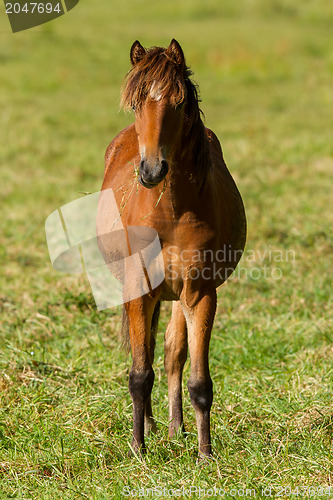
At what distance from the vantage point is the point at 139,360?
3.57 m

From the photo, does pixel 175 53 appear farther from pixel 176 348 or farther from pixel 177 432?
pixel 177 432

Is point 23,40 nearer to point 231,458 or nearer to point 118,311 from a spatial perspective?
point 118,311

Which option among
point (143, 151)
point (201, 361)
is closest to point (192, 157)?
point (143, 151)

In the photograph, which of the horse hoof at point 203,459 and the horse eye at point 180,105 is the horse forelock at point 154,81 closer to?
the horse eye at point 180,105

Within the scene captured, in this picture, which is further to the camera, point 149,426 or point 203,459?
point 149,426

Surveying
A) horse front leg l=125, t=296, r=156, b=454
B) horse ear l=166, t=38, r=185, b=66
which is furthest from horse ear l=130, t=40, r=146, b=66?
horse front leg l=125, t=296, r=156, b=454

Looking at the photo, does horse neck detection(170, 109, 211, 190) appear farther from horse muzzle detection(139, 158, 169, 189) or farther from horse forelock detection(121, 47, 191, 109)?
horse muzzle detection(139, 158, 169, 189)

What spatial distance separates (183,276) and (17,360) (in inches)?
63.3

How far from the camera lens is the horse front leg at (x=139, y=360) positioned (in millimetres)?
3525

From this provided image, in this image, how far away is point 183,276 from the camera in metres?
3.48

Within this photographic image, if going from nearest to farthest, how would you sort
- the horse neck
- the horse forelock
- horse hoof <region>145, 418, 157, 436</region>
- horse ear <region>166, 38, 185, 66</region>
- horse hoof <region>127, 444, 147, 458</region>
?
1. the horse forelock
2. horse ear <region>166, 38, 185, 66</region>
3. the horse neck
4. horse hoof <region>127, 444, 147, 458</region>
5. horse hoof <region>145, 418, 157, 436</region>

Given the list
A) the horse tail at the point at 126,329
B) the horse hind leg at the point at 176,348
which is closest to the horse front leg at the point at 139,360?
the horse hind leg at the point at 176,348

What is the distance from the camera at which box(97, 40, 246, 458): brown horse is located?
3.14 meters

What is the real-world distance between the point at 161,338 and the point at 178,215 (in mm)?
1984
